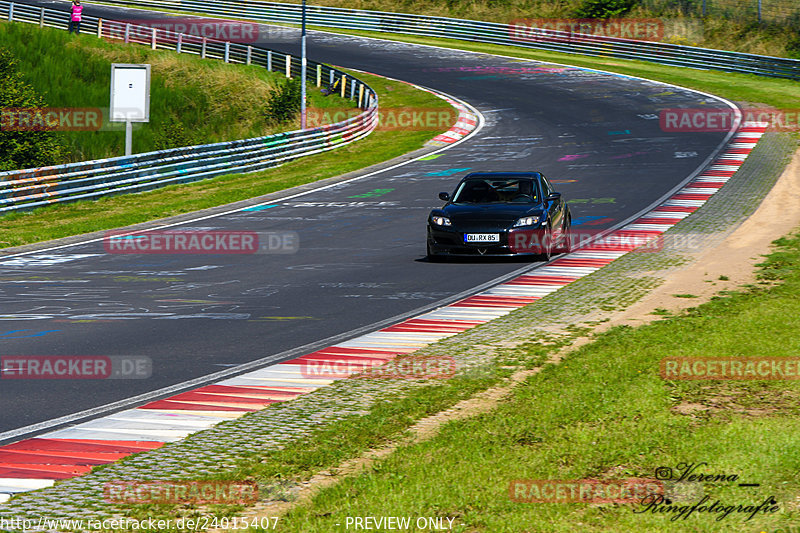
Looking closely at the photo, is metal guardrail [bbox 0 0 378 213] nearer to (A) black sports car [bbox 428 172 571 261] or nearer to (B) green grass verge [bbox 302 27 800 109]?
(A) black sports car [bbox 428 172 571 261]

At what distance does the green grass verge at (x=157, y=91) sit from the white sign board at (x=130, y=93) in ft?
28.7

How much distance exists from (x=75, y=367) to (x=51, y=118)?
38365 mm

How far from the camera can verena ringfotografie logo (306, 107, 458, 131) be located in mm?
41250

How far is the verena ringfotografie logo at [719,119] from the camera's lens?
3644 cm

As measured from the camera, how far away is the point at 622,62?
5681 centimetres

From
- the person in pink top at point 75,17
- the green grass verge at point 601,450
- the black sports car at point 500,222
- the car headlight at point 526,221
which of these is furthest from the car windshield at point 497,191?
the person in pink top at point 75,17

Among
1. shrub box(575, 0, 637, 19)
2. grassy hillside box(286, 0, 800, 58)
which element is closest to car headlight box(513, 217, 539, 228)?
grassy hillside box(286, 0, 800, 58)

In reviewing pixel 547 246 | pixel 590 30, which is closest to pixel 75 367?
pixel 547 246

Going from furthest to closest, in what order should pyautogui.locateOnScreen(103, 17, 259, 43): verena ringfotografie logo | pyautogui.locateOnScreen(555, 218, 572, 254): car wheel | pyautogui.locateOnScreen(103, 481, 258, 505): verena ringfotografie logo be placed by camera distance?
pyautogui.locateOnScreen(103, 17, 259, 43): verena ringfotografie logo, pyautogui.locateOnScreen(555, 218, 572, 254): car wheel, pyautogui.locateOnScreen(103, 481, 258, 505): verena ringfotografie logo

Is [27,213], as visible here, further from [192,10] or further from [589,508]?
[192,10]

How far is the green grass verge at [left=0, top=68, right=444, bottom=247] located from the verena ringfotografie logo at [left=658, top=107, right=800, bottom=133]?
9.42 metres

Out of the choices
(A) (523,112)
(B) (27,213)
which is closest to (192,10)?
(A) (523,112)

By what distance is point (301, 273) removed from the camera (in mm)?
16453

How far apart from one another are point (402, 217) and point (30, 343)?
13452mm
